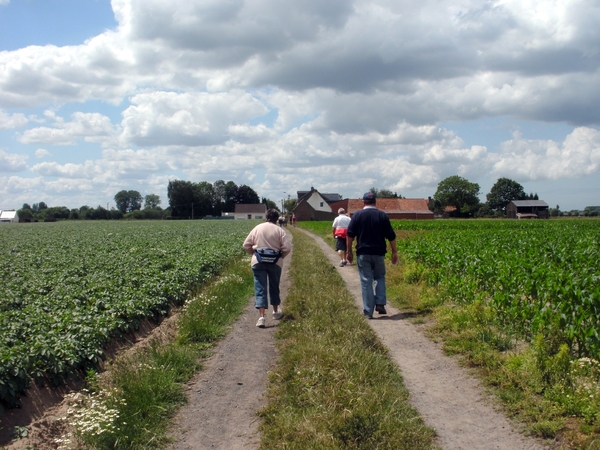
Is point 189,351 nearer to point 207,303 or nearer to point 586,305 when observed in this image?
point 207,303

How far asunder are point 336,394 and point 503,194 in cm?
14296

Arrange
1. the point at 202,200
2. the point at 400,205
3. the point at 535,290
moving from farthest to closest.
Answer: the point at 202,200 → the point at 400,205 → the point at 535,290

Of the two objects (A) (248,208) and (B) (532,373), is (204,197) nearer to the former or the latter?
(A) (248,208)

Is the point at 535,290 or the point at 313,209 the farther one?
the point at 313,209

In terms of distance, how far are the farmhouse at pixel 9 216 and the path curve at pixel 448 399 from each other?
11966 centimetres

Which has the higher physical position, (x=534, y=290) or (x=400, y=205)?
(x=400, y=205)

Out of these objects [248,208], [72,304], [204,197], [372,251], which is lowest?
[72,304]

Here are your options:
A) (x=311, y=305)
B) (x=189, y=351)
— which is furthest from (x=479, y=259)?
(x=189, y=351)

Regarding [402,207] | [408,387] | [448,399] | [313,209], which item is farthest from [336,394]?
[313,209]

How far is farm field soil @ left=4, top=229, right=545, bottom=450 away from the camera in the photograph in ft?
14.0

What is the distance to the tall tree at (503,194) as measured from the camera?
13450 cm

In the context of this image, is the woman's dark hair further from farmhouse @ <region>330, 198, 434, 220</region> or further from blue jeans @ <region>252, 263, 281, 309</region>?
farmhouse @ <region>330, 198, 434, 220</region>

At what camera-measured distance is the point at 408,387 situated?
536 cm

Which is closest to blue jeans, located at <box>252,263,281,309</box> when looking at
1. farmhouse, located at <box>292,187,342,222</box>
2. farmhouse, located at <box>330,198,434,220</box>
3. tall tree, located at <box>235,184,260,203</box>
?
farmhouse, located at <box>330,198,434,220</box>
